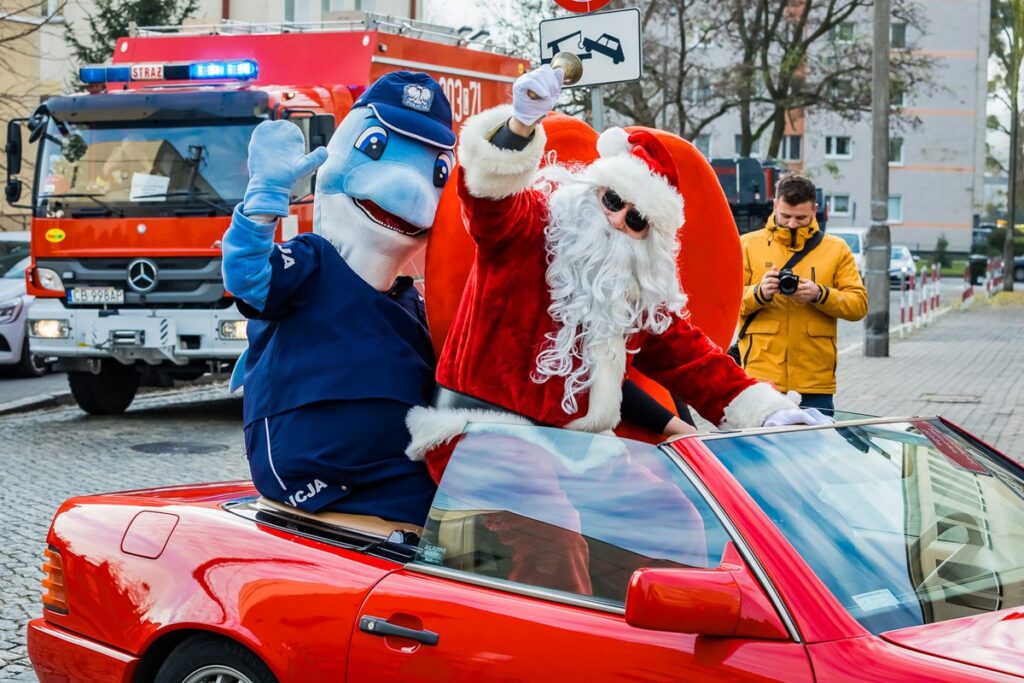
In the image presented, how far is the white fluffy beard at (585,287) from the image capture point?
13.2ft

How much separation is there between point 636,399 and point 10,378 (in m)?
14.3

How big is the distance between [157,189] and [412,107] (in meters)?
7.38

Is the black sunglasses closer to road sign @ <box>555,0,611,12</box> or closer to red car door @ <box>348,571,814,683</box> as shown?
red car door @ <box>348,571,814,683</box>

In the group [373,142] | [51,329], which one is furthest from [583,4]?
[51,329]

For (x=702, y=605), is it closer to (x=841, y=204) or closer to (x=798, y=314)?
(x=798, y=314)

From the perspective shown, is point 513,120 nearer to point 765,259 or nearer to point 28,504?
point 765,259

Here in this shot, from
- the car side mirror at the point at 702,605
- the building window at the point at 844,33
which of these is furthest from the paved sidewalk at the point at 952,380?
the building window at the point at 844,33

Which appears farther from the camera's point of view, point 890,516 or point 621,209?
point 621,209

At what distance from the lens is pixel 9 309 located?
1655cm

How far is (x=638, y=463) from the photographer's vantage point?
3.27 metres

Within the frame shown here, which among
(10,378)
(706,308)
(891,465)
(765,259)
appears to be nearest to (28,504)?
(765,259)

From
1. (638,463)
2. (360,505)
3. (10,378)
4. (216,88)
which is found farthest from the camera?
(10,378)

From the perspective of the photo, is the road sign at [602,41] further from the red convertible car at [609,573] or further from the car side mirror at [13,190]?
the car side mirror at [13,190]

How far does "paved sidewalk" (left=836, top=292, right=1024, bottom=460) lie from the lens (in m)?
12.6
